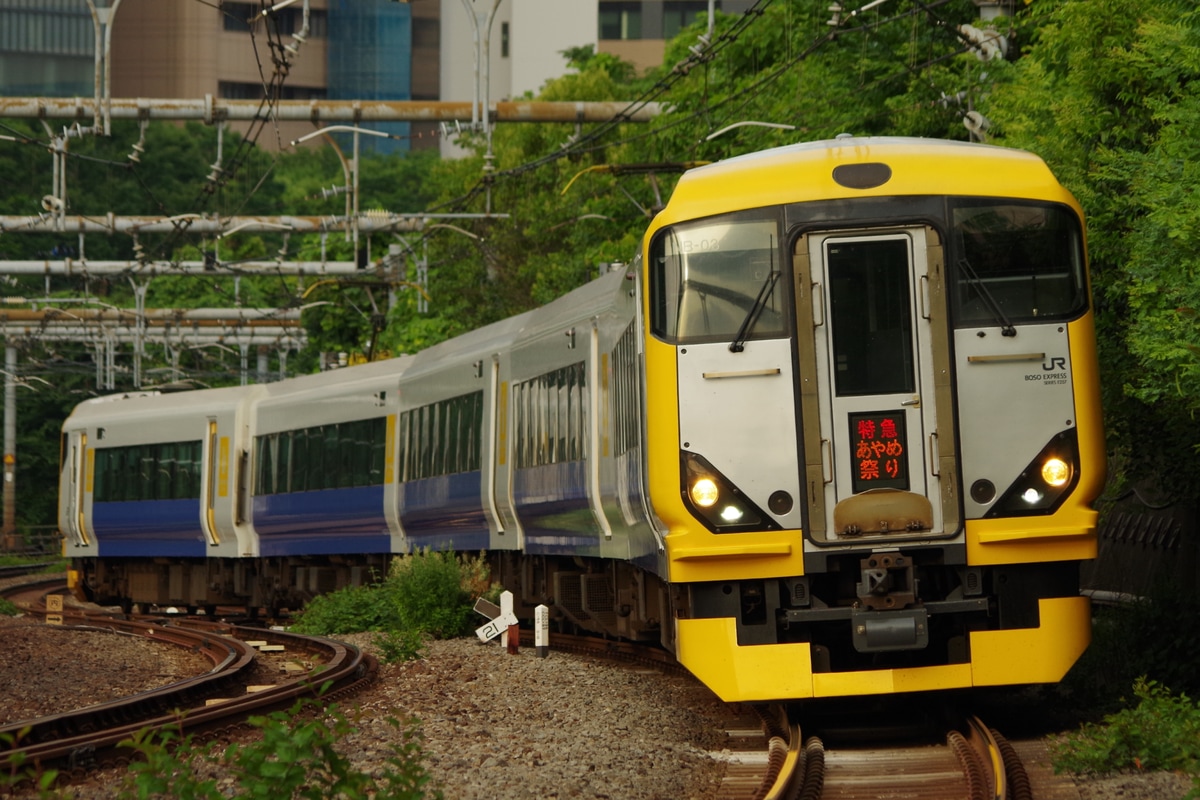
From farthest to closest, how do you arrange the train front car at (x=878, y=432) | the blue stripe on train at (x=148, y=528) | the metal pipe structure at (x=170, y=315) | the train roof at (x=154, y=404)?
the metal pipe structure at (x=170, y=315), the blue stripe on train at (x=148, y=528), the train roof at (x=154, y=404), the train front car at (x=878, y=432)

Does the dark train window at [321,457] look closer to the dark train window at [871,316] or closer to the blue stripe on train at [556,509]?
the blue stripe on train at [556,509]

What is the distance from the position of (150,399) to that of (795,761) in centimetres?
2171

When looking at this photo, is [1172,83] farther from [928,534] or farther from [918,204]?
[928,534]

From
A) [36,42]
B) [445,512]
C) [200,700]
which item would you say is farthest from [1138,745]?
[36,42]

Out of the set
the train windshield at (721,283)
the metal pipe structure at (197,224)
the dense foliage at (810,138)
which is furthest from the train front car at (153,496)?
the train windshield at (721,283)

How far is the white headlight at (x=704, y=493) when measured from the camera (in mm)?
10477

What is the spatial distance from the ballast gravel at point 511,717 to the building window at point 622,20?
2456 inches

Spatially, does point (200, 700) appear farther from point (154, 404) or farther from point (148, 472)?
point (154, 404)

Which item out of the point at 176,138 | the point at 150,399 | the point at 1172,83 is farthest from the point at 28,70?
the point at 1172,83

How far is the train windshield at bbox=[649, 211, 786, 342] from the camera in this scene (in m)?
10.6

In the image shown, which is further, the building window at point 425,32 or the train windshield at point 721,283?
the building window at point 425,32

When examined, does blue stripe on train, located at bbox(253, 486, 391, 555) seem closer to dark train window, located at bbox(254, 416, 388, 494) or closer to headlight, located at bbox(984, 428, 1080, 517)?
dark train window, located at bbox(254, 416, 388, 494)

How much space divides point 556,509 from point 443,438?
462 centimetres

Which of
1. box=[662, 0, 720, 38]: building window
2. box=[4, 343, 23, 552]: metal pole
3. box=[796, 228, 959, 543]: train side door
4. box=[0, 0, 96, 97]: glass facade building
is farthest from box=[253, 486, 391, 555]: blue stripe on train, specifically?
box=[0, 0, 96, 97]: glass facade building
